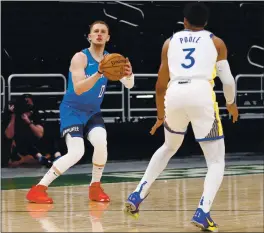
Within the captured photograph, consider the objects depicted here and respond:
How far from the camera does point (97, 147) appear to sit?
33.7 feet

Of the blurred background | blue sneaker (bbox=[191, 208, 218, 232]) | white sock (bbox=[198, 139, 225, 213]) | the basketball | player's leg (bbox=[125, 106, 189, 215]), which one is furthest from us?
the blurred background

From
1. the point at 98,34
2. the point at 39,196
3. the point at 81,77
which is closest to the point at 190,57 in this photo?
the point at 81,77

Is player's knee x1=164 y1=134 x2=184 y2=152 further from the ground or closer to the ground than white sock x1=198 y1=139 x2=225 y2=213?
further from the ground

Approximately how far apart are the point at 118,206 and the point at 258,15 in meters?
12.0

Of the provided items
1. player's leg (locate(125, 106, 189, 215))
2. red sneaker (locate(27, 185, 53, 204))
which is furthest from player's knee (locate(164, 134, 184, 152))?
red sneaker (locate(27, 185, 53, 204))

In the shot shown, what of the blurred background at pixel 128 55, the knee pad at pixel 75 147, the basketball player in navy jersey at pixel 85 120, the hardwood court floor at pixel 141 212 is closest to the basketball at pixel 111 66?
the basketball player in navy jersey at pixel 85 120

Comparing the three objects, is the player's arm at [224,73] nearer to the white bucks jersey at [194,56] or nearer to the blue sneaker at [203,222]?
the white bucks jersey at [194,56]

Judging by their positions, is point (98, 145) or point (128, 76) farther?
point (98, 145)

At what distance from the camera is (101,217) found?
884cm

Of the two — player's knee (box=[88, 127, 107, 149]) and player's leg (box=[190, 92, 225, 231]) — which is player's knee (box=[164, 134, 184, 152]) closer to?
player's leg (box=[190, 92, 225, 231])

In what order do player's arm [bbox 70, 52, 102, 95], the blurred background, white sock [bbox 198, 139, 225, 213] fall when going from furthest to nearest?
the blurred background < player's arm [bbox 70, 52, 102, 95] < white sock [bbox 198, 139, 225, 213]

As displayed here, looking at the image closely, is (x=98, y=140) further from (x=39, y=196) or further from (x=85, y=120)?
(x=39, y=196)

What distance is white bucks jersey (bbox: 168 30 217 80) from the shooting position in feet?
26.4

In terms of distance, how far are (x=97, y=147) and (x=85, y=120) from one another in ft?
1.12
